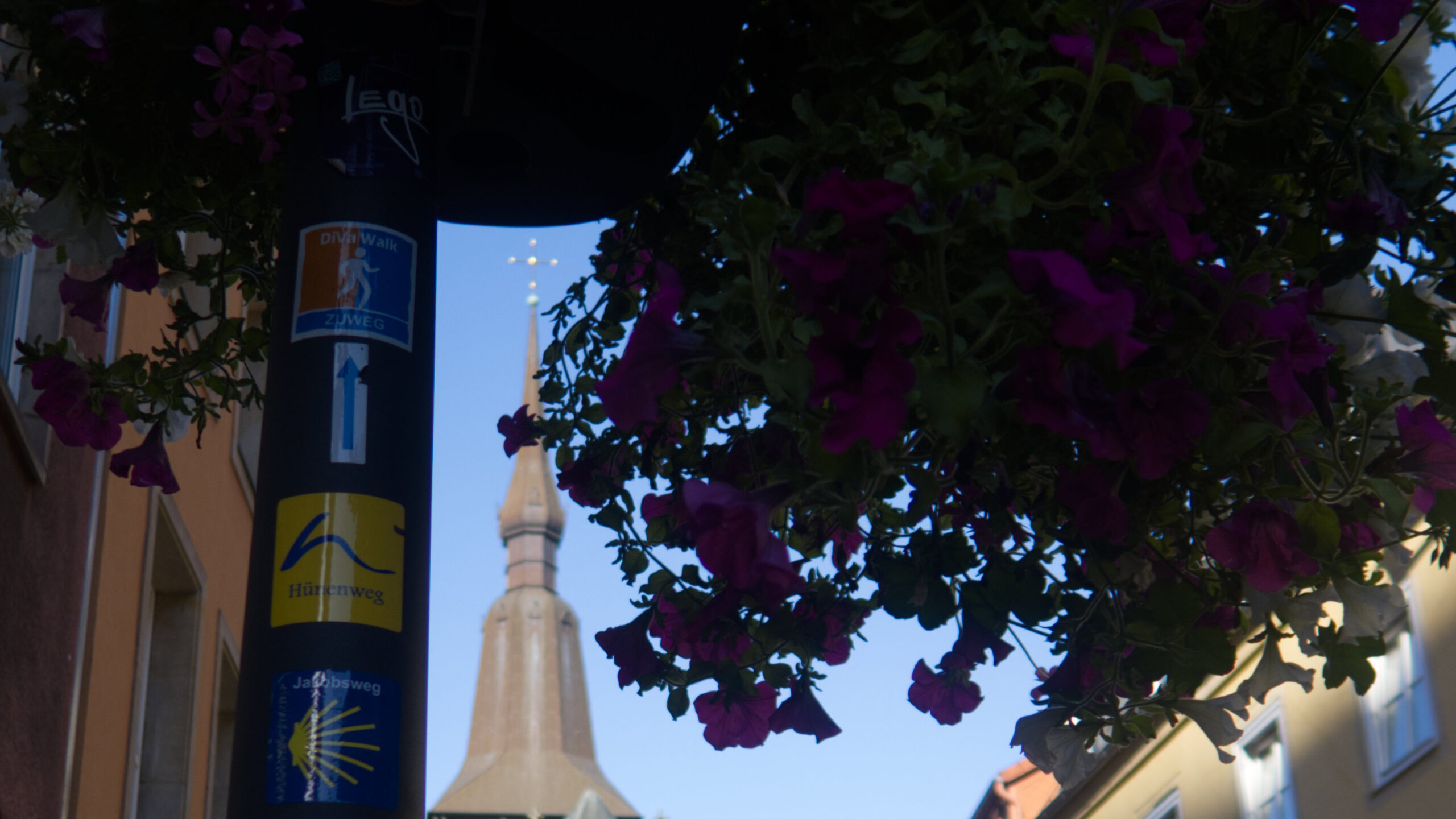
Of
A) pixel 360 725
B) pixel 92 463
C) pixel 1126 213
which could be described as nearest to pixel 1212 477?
pixel 1126 213

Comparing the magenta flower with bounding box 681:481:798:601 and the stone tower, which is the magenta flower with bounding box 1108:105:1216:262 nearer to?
the magenta flower with bounding box 681:481:798:601

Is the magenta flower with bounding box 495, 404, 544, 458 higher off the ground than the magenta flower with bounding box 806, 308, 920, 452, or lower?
higher

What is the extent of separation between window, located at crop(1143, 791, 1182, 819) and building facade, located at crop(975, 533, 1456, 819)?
2 centimetres

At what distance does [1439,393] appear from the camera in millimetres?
1914

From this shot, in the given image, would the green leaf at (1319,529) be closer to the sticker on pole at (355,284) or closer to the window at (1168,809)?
the sticker on pole at (355,284)

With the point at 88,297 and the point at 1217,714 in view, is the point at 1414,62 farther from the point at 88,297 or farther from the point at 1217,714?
the point at 88,297

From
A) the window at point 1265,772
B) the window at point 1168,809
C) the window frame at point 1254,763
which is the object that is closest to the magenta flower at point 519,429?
the window frame at point 1254,763

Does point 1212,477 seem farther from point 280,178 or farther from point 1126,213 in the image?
point 280,178

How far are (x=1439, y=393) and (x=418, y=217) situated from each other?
1.35m

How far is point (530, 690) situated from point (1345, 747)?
4143 inches

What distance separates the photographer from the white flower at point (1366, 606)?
2078 mm

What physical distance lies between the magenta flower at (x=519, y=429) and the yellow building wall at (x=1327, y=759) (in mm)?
8385

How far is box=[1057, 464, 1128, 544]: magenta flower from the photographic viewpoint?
1.83m

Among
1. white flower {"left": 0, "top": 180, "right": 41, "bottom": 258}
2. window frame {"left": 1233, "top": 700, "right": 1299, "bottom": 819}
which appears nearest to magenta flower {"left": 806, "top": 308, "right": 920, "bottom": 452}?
white flower {"left": 0, "top": 180, "right": 41, "bottom": 258}
